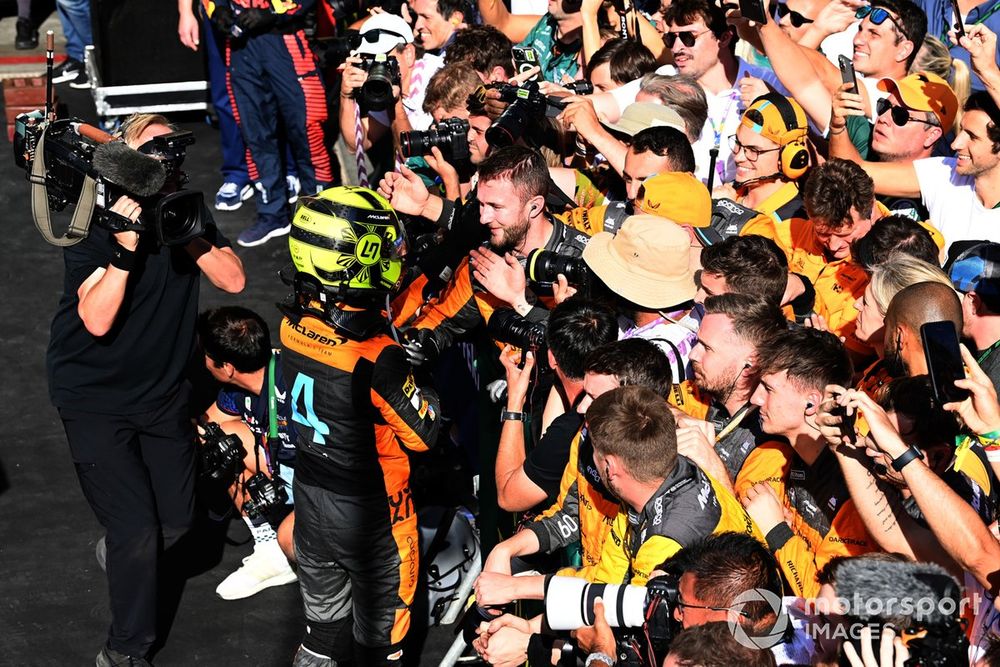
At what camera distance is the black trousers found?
16.5 feet

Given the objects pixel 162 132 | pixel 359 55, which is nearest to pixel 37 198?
pixel 162 132

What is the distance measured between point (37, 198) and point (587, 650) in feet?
10.1

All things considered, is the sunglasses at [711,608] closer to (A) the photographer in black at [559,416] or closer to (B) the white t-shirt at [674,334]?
(A) the photographer in black at [559,416]

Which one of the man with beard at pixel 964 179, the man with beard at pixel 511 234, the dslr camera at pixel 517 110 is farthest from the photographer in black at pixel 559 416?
the man with beard at pixel 964 179

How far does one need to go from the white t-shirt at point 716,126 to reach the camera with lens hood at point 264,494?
277cm

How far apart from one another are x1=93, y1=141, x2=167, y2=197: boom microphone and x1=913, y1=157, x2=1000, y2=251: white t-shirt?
3433mm

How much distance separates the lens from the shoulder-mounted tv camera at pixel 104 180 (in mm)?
4574

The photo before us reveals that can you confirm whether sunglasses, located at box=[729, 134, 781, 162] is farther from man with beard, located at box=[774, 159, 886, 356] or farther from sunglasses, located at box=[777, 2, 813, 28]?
sunglasses, located at box=[777, 2, 813, 28]

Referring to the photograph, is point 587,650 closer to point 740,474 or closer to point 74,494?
point 740,474

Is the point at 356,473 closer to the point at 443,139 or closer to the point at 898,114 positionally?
the point at 443,139

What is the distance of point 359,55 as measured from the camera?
22.9 ft

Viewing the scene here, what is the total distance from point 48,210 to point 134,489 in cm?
129

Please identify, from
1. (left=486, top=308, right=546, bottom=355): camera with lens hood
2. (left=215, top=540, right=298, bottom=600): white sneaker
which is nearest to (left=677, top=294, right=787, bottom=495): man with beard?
(left=486, top=308, right=546, bottom=355): camera with lens hood

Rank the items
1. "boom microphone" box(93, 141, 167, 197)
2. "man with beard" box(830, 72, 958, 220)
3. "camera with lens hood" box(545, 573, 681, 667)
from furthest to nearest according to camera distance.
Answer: "man with beard" box(830, 72, 958, 220) → "boom microphone" box(93, 141, 167, 197) → "camera with lens hood" box(545, 573, 681, 667)
